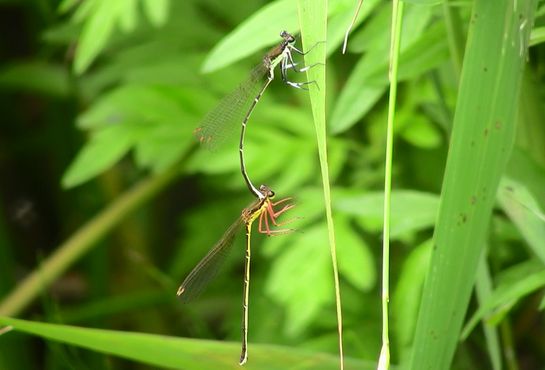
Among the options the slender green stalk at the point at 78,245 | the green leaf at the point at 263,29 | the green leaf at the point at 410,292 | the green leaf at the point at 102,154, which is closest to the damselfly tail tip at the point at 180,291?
→ the green leaf at the point at 263,29

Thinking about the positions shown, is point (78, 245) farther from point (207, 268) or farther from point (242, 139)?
point (242, 139)

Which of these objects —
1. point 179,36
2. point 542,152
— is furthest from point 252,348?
point 179,36

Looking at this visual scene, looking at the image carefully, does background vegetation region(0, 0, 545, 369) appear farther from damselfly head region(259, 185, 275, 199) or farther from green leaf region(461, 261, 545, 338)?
damselfly head region(259, 185, 275, 199)

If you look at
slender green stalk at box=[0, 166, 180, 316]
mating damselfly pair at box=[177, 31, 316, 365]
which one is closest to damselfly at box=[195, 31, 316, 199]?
mating damselfly pair at box=[177, 31, 316, 365]

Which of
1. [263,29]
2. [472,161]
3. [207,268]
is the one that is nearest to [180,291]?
[207,268]

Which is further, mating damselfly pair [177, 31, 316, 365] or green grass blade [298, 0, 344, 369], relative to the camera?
mating damselfly pair [177, 31, 316, 365]

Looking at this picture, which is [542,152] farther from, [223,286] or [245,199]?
[223,286]

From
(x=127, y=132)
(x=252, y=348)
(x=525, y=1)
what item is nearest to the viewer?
(x=525, y=1)
